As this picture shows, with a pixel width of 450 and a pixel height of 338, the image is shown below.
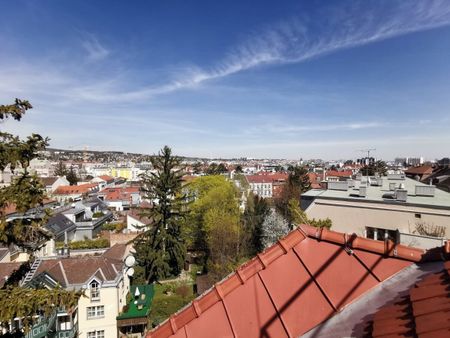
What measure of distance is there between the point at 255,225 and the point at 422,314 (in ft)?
104

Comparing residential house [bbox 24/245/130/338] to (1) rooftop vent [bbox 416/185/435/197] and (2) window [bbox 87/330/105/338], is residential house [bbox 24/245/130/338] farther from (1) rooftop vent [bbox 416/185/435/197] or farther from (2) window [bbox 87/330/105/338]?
(1) rooftop vent [bbox 416/185/435/197]

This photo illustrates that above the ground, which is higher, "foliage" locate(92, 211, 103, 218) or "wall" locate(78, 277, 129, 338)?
"foliage" locate(92, 211, 103, 218)

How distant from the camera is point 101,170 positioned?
146 meters

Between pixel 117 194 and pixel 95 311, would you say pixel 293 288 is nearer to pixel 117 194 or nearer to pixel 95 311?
pixel 95 311

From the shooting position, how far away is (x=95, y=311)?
19.6 metres

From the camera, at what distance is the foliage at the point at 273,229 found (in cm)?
3107

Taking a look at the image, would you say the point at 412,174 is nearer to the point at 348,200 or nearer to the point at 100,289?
the point at 348,200

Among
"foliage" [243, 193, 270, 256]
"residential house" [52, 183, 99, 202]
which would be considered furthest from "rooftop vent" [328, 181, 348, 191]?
"residential house" [52, 183, 99, 202]

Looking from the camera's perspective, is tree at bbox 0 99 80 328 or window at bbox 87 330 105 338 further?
window at bbox 87 330 105 338

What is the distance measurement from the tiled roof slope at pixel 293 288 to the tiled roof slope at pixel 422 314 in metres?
0.66

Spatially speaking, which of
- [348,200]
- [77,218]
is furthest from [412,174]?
[77,218]

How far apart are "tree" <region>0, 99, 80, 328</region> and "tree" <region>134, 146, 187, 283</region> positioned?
73.6 ft

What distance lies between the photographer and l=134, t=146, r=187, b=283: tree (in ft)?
93.0

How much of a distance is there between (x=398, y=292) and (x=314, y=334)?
3.33 feet
